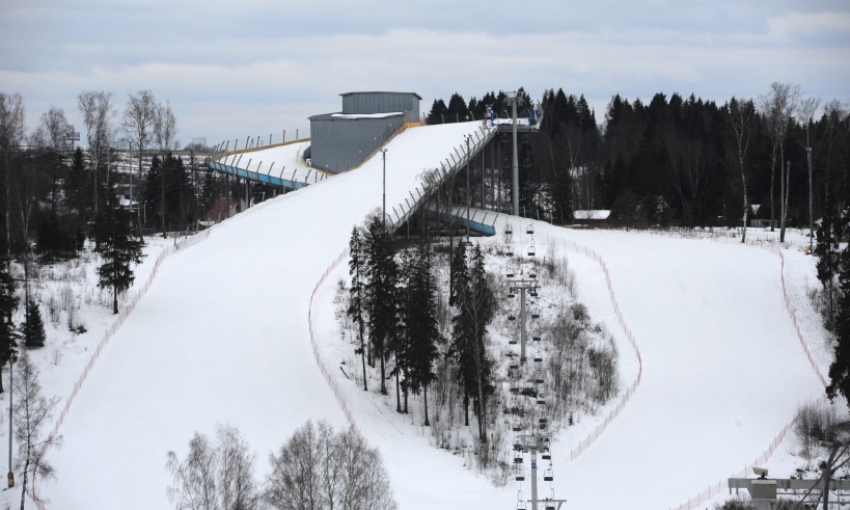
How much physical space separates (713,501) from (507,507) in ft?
21.6

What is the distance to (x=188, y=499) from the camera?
2745cm

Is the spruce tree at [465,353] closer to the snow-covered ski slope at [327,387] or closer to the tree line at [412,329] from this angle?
the tree line at [412,329]

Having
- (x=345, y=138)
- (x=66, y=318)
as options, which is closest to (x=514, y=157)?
(x=345, y=138)

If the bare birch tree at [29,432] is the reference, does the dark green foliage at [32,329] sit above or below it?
above

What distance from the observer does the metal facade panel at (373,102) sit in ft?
238

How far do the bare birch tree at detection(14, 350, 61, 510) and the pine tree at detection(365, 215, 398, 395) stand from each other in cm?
1234

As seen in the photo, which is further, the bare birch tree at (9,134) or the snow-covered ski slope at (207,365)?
the bare birch tree at (9,134)

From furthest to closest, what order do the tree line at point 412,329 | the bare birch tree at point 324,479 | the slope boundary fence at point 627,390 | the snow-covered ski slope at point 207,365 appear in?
1. the tree line at point 412,329
2. the slope boundary fence at point 627,390
3. the snow-covered ski slope at point 207,365
4. the bare birch tree at point 324,479

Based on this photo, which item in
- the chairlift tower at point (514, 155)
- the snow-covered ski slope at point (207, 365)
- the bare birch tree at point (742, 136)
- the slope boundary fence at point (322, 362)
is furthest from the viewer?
the chairlift tower at point (514, 155)

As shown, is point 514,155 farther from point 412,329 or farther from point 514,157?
point 412,329

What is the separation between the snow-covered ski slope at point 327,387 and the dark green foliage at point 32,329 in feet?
8.02

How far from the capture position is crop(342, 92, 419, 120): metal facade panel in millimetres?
72625

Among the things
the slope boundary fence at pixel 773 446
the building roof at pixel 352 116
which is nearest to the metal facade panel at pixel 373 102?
the building roof at pixel 352 116

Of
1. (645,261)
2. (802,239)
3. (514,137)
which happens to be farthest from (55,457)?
(802,239)
